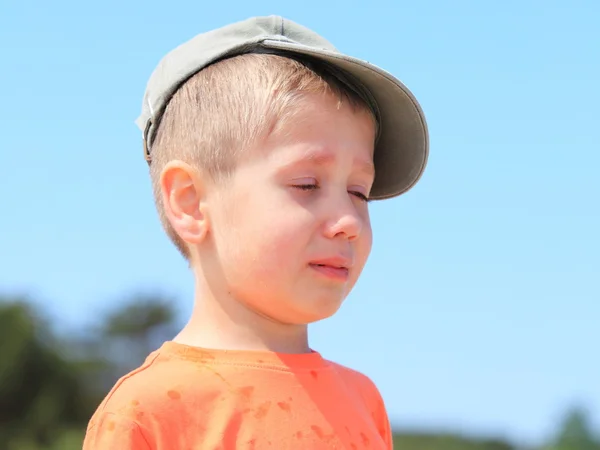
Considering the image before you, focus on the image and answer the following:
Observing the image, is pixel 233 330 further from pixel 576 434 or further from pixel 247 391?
pixel 576 434

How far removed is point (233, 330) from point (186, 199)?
414 millimetres

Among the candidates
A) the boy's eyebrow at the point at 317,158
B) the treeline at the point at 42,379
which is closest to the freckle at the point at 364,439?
the boy's eyebrow at the point at 317,158

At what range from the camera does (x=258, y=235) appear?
2.75 meters

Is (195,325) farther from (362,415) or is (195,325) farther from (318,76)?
(318,76)

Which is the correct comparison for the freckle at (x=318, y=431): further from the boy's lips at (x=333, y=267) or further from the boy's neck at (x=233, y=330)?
the boy's lips at (x=333, y=267)

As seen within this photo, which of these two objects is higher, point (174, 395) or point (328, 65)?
point (328, 65)

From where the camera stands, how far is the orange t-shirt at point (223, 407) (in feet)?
8.66

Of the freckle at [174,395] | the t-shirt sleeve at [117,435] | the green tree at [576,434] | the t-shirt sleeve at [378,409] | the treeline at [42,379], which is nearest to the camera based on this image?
the t-shirt sleeve at [117,435]

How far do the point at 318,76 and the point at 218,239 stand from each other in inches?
22.4

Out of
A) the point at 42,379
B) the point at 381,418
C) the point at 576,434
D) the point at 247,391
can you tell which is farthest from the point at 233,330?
the point at 42,379

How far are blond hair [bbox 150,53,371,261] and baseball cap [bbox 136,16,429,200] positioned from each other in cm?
3

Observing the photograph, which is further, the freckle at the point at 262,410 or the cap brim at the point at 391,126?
the cap brim at the point at 391,126

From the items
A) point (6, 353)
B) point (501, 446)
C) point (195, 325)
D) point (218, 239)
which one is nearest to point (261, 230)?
point (218, 239)

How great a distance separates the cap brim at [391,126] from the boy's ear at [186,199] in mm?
462
